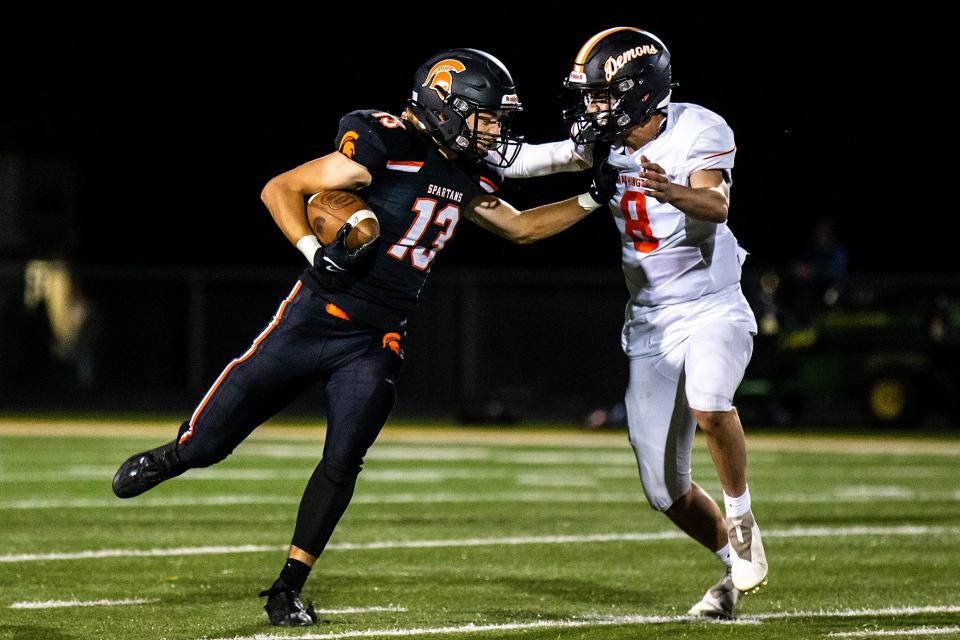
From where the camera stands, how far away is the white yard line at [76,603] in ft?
17.3

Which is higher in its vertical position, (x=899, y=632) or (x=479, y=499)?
(x=899, y=632)

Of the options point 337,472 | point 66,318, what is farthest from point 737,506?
point 66,318

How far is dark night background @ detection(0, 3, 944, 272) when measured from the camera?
807 inches

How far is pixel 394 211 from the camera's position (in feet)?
16.8

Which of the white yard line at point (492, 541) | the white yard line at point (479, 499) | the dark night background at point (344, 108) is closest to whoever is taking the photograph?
the white yard line at point (492, 541)

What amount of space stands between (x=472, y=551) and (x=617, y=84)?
2532 millimetres

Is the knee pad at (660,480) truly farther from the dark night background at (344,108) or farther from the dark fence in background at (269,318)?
the dark night background at (344,108)

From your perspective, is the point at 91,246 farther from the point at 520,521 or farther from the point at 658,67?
the point at 658,67

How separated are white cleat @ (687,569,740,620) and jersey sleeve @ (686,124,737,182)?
131cm

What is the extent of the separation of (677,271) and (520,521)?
3.23 m

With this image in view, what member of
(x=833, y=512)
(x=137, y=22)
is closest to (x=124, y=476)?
(x=833, y=512)

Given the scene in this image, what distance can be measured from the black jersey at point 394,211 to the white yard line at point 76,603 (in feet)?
4.05

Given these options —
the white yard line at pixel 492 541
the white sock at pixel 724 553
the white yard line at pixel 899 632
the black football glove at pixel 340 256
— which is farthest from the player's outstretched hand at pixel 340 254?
the white yard line at pixel 492 541

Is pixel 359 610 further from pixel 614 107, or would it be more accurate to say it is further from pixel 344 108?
pixel 344 108
